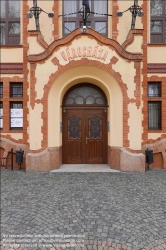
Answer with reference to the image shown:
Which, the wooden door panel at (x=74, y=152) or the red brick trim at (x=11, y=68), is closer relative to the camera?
the red brick trim at (x=11, y=68)

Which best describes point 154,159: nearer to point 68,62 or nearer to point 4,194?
point 68,62

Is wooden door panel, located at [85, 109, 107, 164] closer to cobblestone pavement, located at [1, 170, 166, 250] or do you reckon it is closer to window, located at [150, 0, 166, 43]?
cobblestone pavement, located at [1, 170, 166, 250]

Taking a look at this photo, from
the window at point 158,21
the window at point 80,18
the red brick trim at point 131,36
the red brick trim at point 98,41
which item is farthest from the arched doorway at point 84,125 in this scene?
the window at point 158,21

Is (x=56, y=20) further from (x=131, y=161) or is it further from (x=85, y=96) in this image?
(x=131, y=161)

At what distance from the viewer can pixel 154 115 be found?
776cm

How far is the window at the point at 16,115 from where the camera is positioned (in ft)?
25.5

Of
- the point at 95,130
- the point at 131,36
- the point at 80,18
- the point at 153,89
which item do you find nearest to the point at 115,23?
the point at 131,36

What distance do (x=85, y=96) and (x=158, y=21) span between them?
15.2ft

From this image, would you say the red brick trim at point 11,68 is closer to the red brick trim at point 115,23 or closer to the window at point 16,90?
the window at point 16,90

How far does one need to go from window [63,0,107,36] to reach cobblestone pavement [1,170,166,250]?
6.52 meters

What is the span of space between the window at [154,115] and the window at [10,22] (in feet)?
21.9

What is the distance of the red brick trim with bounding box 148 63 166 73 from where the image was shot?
751 cm

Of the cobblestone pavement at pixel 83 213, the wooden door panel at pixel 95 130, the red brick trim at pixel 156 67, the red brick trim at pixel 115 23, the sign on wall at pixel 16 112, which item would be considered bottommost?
the cobblestone pavement at pixel 83 213

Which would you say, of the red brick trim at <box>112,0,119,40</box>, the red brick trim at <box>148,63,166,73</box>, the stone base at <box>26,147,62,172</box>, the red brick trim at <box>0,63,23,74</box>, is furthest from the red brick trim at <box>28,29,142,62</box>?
the stone base at <box>26,147,62,172</box>
